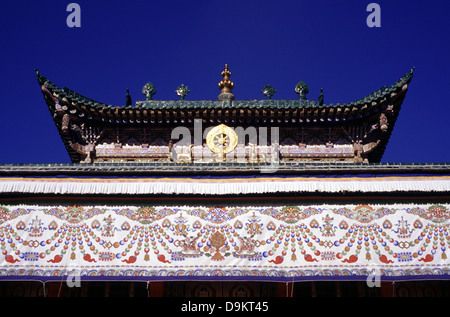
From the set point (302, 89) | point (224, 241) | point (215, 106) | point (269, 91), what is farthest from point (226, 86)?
point (224, 241)

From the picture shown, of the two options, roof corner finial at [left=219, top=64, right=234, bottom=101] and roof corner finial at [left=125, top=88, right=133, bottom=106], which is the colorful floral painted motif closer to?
roof corner finial at [left=125, top=88, right=133, bottom=106]

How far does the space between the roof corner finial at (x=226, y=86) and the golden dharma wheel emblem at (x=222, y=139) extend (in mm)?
3400

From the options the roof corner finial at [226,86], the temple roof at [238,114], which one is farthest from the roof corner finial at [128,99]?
the roof corner finial at [226,86]

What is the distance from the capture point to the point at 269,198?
7.78 meters

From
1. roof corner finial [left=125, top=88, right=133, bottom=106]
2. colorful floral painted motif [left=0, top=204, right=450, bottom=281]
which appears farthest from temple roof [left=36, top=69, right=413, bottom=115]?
colorful floral painted motif [left=0, top=204, right=450, bottom=281]

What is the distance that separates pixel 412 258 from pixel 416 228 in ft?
2.01

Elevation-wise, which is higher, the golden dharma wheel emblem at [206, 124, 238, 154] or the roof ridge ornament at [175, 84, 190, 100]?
the roof ridge ornament at [175, 84, 190, 100]

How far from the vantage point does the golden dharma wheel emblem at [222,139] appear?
12898mm

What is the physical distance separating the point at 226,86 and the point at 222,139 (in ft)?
14.1

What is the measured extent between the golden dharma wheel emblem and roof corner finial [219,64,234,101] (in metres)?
3.40

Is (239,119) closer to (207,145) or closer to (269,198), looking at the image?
(207,145)

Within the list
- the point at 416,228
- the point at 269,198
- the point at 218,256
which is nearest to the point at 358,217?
the point at 416,228

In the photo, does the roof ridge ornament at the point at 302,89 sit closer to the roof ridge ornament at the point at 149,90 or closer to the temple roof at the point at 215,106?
the temple roof at the point at 215,106

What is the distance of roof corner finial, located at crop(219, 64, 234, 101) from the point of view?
16.0 m
